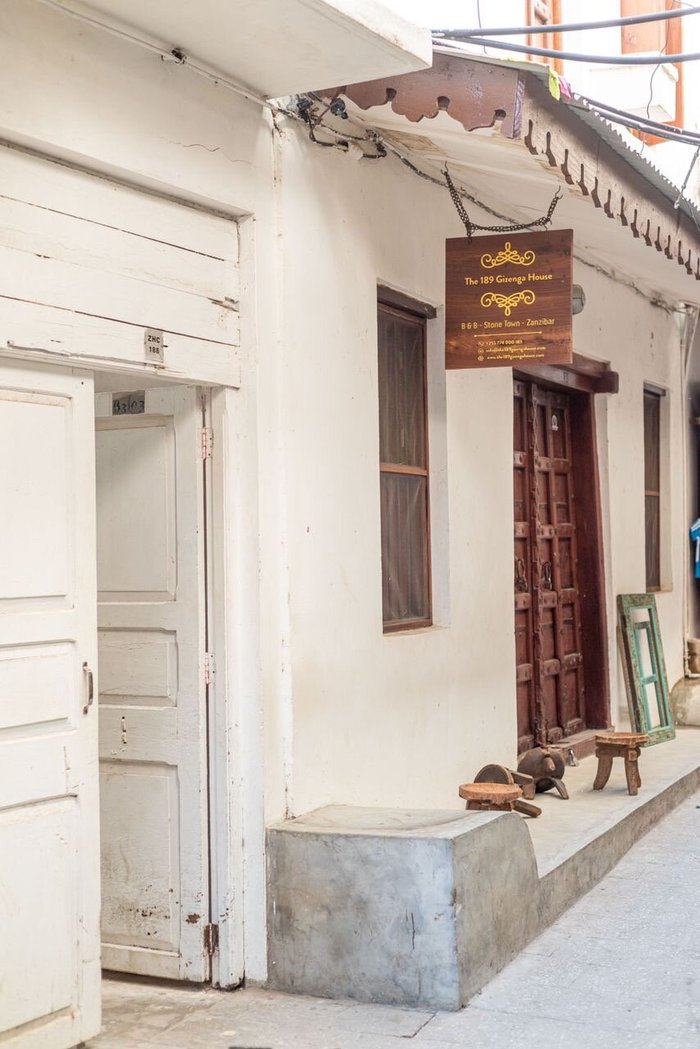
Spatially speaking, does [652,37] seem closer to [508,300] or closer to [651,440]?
[651,440]

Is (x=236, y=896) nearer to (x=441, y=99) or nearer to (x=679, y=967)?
(x=679, y=967)

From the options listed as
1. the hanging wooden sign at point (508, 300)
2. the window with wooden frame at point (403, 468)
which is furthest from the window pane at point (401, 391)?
the hanging wooden sign at point (508, 300)

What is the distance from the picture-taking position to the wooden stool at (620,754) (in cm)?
739

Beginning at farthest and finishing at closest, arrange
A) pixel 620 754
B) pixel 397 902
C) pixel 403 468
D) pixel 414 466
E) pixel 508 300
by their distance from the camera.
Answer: pixel 620 754
pixel 414 466
pixel 403 468
pixel 508 300
pixel 397 902

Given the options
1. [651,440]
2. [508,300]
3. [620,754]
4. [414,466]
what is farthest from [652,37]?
[620,754]

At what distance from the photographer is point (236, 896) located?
16.1ft

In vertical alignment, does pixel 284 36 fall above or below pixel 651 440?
above

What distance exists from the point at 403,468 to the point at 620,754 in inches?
88.1

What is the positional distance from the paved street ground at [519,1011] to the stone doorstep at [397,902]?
8 cm

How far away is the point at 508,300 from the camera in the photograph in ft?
20.4

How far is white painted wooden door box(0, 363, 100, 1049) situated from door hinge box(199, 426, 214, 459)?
2.08 feet

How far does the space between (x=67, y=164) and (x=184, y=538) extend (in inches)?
56.0

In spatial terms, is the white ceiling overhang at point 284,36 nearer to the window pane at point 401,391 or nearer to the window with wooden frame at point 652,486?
the window pane at point 401,391

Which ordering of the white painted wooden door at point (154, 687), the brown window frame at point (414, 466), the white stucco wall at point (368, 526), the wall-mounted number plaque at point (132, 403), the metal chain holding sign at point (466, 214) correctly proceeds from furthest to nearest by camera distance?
the metal chain holding sign at point (466, 214), the brown window frame at point (414, 466), the white stucco wall at point (368, 526), the wall-mounted number plaque at point (132, 403), the white painted wooden door at point (154, 687)
